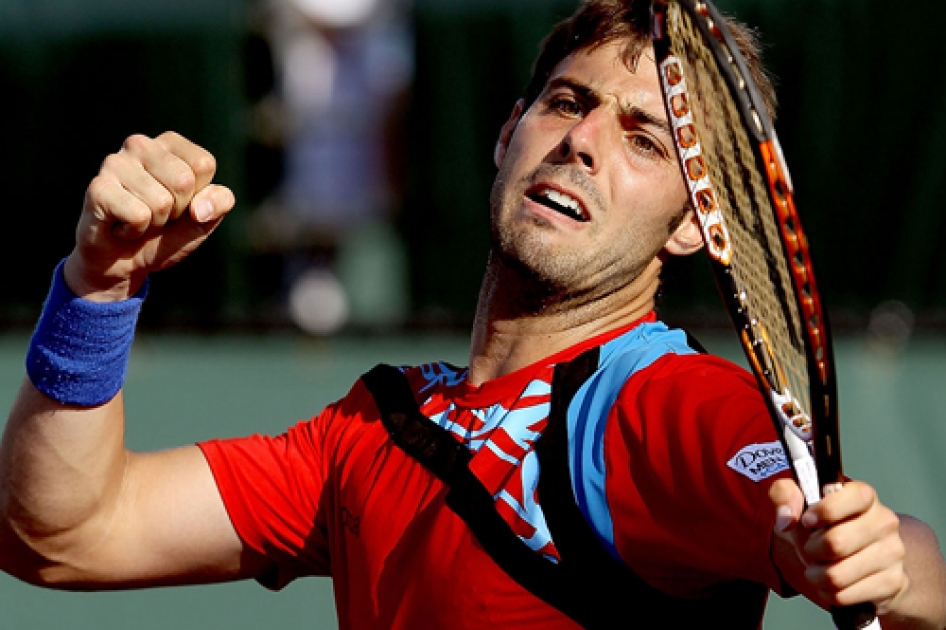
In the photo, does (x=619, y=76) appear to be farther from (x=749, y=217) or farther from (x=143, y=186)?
(x=143, y=186)

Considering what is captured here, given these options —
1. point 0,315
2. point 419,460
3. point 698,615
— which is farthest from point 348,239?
point 698,615

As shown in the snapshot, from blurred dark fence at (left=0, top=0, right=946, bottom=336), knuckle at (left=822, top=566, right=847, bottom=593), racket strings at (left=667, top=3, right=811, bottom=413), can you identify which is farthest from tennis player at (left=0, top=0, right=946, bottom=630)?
blurred dark fence at (left=0, top=0, right=946, bottom=336)

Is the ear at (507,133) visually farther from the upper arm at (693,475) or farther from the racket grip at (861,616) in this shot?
the racket grip at (861,616)

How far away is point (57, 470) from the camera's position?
2422 millimetres

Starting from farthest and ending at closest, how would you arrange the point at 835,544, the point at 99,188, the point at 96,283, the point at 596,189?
1. the point at 596,189
2. the point at 96,283
3. the point at 99,188
4. the point at 835,544

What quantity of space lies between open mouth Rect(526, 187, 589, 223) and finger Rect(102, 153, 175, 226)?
71 cm

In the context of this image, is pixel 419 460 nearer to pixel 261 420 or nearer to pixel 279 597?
pixel 279 597

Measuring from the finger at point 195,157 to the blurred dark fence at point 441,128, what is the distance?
3498mm

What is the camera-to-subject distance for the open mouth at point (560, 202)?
250 centimetres

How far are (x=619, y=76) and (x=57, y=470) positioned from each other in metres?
1.27

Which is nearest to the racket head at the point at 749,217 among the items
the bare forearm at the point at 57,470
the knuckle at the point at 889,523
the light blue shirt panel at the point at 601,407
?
the knuckle at the point at 889,523

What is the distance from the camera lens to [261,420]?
5465 millimetres

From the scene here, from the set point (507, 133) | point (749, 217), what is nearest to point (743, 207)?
point (749, 217)

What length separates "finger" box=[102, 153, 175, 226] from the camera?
2.16m
